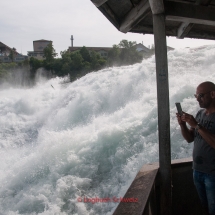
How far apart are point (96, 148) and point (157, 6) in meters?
5.94

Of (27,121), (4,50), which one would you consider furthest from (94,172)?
(4,50)

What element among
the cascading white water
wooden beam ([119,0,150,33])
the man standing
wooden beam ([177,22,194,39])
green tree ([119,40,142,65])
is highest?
green tree ([119,40,142,65])

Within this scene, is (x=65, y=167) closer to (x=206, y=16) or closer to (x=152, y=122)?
(x=152, y=122)

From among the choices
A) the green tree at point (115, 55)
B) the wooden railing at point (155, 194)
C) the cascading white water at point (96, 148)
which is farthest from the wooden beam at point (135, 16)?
the green tree at point (115, 55)

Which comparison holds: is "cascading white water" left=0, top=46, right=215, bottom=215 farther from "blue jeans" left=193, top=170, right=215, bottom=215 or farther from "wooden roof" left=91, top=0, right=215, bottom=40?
"wooden roof" left=91, top=0, right=215, bottom=40

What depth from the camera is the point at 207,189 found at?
214 centimetres

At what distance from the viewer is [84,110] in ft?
41.3

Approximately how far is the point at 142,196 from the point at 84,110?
10.6 m

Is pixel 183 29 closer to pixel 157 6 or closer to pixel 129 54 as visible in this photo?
pixel 157 6

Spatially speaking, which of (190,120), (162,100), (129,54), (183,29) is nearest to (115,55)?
(129,54)

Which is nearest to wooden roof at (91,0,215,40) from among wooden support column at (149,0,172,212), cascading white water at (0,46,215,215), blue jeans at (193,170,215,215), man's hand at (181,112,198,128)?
wooden support column at (149,0,172,212)

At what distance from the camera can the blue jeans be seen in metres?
2.09

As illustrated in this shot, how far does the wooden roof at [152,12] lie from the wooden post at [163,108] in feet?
0.65

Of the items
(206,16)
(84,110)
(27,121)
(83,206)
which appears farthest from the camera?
(27,121)
